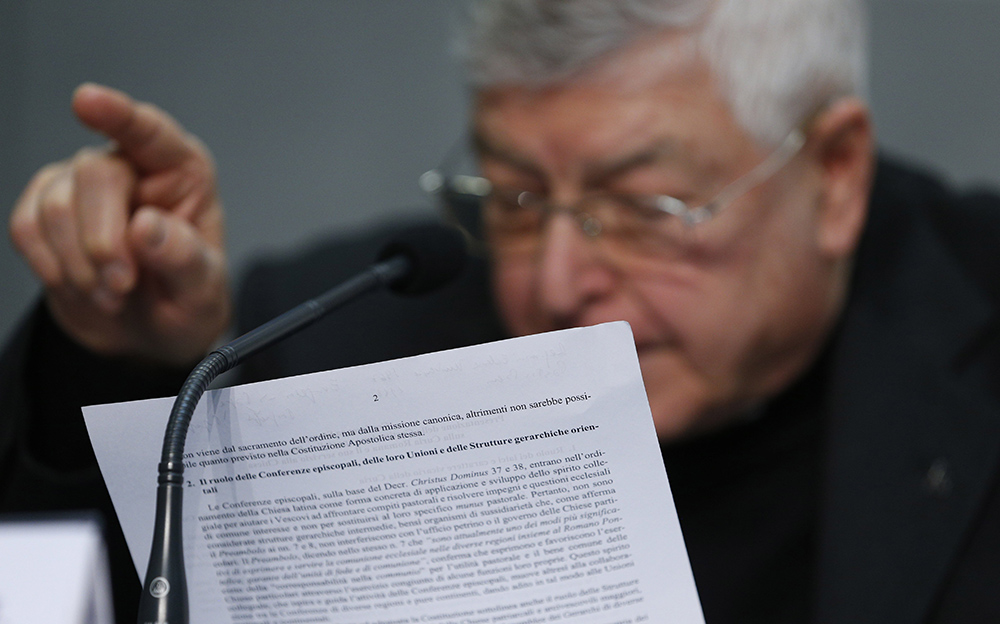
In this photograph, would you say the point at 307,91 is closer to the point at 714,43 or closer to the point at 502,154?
the point at 502,154

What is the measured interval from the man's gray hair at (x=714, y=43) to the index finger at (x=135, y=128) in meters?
0.36

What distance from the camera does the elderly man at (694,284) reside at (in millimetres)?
818

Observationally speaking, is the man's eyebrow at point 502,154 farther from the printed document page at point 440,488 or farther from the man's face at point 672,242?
the printed document page at point 440,488

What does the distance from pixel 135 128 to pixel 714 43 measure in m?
0.58

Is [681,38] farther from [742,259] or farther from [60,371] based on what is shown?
[60,371]

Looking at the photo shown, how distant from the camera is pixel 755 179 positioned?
0.97 metres

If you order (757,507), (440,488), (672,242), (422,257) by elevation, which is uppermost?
(672,242)

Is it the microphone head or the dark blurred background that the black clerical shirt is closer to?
the microphone head

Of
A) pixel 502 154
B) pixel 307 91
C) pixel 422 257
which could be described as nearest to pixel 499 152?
pixel 502 154

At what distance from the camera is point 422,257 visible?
0.65 meters

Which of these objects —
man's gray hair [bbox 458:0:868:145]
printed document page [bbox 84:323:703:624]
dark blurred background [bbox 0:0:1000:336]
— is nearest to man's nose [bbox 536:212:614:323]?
man's gray hair [bbox 458:0:868:145]

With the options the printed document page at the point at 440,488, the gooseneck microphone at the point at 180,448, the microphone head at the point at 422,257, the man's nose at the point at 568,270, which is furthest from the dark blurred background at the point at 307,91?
the printed document page at the point at 440,488

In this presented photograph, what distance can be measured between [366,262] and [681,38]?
601 millimetres

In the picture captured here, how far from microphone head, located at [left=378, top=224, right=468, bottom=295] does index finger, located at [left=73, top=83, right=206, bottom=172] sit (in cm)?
26
